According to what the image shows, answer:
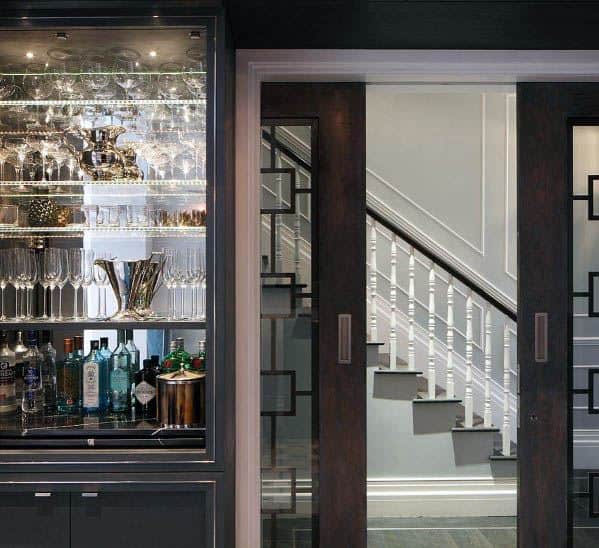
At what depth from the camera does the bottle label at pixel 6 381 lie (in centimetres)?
234

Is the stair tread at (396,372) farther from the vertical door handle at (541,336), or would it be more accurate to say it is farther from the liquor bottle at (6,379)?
the liquor bottle at (6,379)

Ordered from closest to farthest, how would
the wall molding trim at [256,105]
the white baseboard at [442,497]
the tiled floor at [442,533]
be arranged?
the wall molding trim at [256,105], the tiled floor at [442,533], the white baseboard at [442,497]

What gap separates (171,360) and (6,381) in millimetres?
607

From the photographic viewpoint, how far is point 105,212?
230cm

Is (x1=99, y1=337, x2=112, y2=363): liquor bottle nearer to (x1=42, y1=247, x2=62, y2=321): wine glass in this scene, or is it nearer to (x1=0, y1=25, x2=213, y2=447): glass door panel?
(x1=0, y1=25, x2=213, y2=447): glass door panel

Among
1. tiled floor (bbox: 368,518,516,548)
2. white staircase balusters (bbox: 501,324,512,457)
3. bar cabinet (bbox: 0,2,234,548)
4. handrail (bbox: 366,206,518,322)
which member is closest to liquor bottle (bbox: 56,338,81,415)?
bar cabinet (bbox: 0,2,234,548)

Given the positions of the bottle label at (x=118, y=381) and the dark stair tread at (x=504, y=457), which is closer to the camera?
the bottle label at (x=118, y=381)

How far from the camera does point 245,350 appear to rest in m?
2.51

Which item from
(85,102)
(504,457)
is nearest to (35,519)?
(85,102)

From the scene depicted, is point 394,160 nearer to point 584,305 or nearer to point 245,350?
point 584,305

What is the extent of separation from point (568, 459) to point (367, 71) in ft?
6.04

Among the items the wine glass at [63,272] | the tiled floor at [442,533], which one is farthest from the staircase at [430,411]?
the wine glass at [63,272]

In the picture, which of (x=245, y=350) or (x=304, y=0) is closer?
(x=304, y=0)

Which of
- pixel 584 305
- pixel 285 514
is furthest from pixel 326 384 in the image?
pixel 584 305
